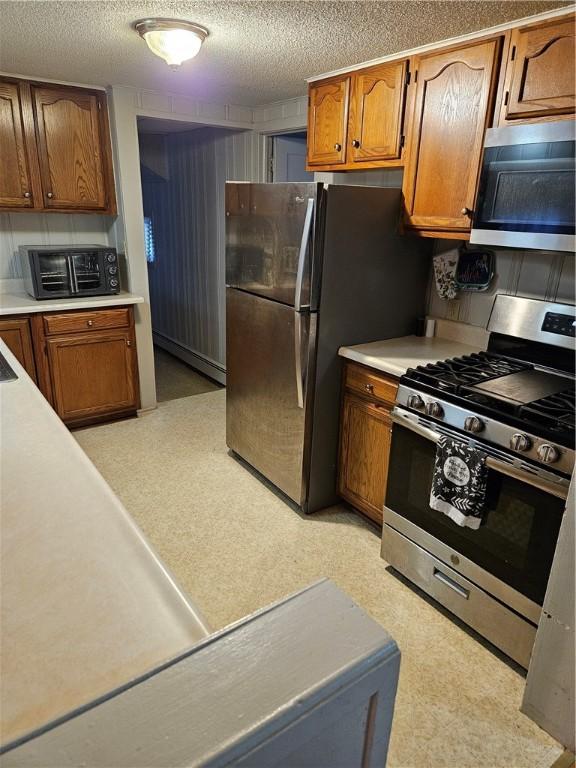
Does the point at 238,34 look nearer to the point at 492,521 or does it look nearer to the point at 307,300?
the point at 307,300

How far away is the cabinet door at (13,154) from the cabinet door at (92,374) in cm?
92

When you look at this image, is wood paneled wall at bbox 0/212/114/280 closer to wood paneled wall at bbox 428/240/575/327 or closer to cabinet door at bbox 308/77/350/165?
cabinet door at bbox 308/77/350/165

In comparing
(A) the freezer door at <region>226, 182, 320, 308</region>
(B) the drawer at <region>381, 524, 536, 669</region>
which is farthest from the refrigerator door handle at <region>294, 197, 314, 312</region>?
(B) the drawer at <region>381, 524, 536, 669</region>

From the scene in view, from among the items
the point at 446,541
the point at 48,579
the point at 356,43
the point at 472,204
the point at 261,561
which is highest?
the point at 356,43

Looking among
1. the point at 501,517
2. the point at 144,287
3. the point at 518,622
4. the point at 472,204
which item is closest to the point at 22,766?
the point at 501,517

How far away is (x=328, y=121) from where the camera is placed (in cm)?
276

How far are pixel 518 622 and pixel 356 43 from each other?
2417 millimetres

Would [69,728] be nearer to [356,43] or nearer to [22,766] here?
[22,766]

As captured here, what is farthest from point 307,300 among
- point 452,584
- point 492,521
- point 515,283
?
point 452,584

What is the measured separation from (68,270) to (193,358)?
1.77 meters

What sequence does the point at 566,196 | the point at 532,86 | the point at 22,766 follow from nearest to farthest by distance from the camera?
the point at 22,766 < the point at 566,196 < the point at 532,86

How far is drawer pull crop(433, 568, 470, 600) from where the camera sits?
76.3 inches

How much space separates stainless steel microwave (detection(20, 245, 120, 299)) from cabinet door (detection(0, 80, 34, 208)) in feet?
1.07

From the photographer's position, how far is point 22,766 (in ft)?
1.40
